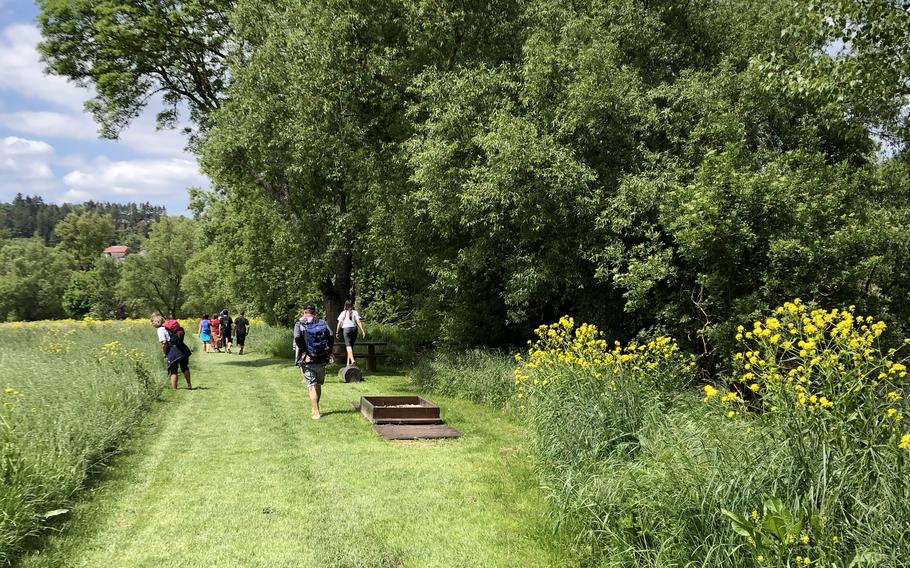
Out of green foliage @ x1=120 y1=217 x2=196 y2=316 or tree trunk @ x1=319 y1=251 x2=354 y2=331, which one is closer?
tree trunk @ x1=319 y1=251 x2=354 y2=331

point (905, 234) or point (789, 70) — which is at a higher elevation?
point (789, 70)

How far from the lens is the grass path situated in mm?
4773

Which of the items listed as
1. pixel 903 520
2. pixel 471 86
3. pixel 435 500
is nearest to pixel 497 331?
pixel 471 86

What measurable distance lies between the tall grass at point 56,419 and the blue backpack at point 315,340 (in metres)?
2.72

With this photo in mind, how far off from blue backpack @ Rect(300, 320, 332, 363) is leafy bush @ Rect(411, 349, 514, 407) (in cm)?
329

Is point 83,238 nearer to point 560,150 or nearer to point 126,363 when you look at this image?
point 126,363

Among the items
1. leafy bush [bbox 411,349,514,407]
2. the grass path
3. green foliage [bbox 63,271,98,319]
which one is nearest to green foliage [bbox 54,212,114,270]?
green foliage [bbox 63,271,98,319]

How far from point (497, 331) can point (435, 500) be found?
954 centimetres

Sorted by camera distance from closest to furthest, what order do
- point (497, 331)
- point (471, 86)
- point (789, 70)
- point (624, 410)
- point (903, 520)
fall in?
1. point (903, 520)
2. point (624, 410)
3. point (789, 70)
4. point (471, 86)
5. point (497, 331)

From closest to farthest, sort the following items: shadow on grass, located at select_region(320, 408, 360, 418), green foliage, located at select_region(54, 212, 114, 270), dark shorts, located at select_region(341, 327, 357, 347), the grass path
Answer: the grass path < shadow on grass, located at select_region(320, 408, 360, 418) < dark shorts, located at select_region(341, 327, 357, 347) < green foliage, located at select_region(54, 212, 114, 270)

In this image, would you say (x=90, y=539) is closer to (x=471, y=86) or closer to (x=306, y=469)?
(x=306, y=469)

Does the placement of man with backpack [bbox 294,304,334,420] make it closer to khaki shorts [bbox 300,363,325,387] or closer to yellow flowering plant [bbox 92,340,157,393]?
khaki shorts [bbox 300,363,325,387]

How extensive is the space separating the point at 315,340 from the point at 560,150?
5920mm

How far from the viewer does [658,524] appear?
4.19 m
